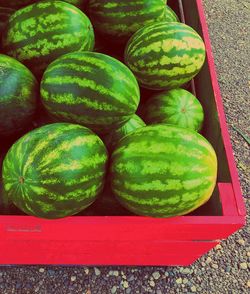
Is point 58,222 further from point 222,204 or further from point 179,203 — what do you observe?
point 222,204

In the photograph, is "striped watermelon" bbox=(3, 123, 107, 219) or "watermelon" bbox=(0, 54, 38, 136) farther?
"watermelon" bbox=(0, 54, 38, 136)

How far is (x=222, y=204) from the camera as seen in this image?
1.52 metres

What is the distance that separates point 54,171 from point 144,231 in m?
0.44

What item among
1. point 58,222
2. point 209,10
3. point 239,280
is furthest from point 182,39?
point 209,10

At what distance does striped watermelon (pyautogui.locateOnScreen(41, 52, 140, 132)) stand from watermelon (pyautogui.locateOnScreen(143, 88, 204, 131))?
0.30 meters

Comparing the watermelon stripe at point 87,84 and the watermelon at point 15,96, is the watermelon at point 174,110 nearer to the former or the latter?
the watermelon stripe at point 87,84

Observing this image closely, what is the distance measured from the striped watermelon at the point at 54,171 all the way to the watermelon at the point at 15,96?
0.22 m

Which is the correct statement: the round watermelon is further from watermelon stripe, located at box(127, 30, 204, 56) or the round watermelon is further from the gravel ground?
the gravel ground

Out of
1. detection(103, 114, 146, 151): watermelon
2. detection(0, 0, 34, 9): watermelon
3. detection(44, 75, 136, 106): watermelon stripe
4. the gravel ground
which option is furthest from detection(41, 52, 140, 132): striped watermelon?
the gravel ground

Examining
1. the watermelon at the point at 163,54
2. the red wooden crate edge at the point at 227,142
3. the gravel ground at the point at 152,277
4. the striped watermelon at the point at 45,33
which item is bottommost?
the gravel ground at the point at 152,277

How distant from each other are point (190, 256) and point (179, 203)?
0.66m

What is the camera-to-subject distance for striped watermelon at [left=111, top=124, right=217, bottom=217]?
1327 mm

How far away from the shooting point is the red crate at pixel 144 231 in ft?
4.84

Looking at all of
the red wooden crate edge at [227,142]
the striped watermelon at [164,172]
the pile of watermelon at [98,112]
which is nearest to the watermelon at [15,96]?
the pile of watermelon at [98,112]
